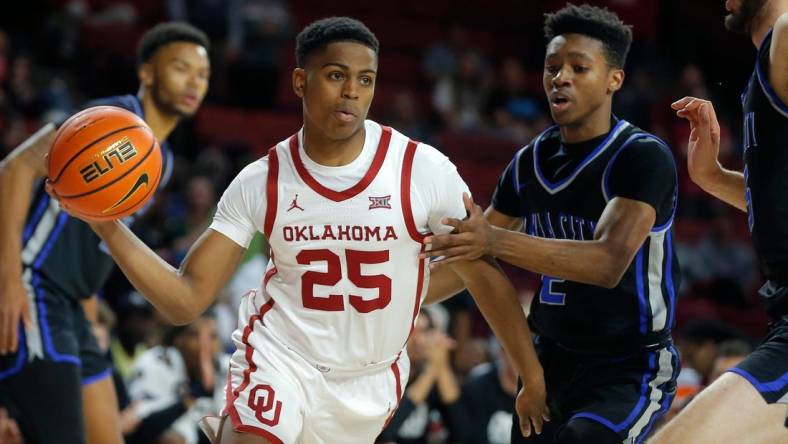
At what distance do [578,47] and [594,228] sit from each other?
0.79m

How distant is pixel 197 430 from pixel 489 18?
1214 cm

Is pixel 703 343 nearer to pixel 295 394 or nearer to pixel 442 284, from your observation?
pixel 442 284

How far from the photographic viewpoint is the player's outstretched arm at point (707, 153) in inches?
194

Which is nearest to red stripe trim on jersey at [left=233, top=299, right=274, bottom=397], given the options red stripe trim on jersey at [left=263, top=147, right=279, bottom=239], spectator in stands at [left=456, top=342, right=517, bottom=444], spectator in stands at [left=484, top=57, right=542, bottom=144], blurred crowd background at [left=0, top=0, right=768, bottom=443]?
red stripe trim on jersey at [left=263, top=147, right=279, bottom=239]

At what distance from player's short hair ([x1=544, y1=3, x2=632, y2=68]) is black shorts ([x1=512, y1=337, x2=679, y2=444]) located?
1291 millimetres

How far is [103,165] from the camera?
14.7 feet

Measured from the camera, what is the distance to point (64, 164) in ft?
14.7

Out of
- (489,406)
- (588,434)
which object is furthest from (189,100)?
(489,406)

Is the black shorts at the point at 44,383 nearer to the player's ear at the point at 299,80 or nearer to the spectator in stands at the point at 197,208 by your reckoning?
the player's ear at the point at 299,80

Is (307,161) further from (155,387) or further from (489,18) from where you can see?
(489,18)

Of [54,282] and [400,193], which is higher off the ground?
[400,193]

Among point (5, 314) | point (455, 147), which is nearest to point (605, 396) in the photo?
point (5, 314)

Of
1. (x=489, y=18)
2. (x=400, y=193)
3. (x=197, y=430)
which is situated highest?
(x=489, y=18)

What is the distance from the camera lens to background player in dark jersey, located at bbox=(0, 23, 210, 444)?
18.1ft
